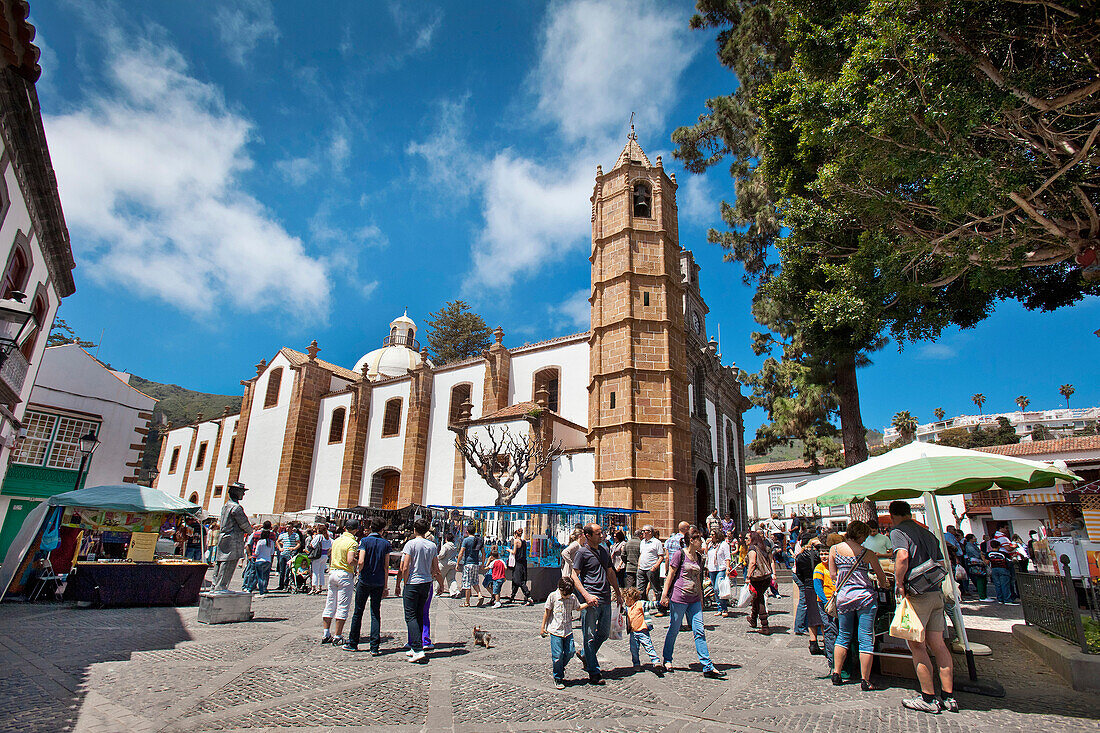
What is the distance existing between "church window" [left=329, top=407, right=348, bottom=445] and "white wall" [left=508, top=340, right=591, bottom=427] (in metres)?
11.6

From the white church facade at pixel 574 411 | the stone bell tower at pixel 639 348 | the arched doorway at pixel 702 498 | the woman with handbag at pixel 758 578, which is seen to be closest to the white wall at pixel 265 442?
the white church facade at pixel 574 411

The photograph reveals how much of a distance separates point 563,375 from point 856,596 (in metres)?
19.3

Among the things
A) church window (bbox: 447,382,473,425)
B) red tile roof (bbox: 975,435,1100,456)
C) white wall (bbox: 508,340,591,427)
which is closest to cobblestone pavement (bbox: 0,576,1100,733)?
white wall (bbox: 508,340,591,427)

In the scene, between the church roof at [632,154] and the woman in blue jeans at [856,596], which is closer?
the woman in blue jeans at [856,596]

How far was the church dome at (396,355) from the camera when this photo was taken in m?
40.3

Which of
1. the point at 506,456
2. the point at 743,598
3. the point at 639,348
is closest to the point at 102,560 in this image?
the point at 506,456

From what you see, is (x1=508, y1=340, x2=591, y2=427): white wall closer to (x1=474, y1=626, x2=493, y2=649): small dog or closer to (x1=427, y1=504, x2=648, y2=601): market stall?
(x1=427, y1=504, x2=648, y2=601): market stall

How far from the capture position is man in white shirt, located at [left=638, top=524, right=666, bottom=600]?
11.0 m

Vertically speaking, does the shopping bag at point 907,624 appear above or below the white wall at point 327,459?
below

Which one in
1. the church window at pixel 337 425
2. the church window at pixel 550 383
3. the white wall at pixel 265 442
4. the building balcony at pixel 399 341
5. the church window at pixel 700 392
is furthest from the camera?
the building balcony at pixel 399 341

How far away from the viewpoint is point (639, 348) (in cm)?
2198

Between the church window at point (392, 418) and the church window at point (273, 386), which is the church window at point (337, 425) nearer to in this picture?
the church window at point (392, 418)

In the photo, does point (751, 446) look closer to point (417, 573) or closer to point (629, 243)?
point (629, 243)

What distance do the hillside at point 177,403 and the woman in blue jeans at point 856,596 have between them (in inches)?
2950
